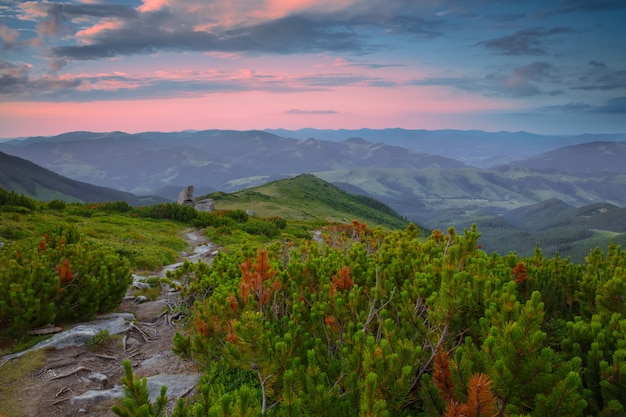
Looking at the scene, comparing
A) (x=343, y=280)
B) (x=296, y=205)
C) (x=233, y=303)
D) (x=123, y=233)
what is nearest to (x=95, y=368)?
(x=233, y=303)

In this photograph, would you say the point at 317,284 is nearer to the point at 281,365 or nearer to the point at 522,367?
the point at 281,365

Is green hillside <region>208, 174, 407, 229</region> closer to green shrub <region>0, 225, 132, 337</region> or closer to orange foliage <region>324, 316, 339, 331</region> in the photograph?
green shrub <region>0, 225, 132, 337</region>

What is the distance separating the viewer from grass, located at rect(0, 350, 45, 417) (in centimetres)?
644

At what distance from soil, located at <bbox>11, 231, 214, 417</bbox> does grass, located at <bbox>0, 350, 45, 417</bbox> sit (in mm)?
84

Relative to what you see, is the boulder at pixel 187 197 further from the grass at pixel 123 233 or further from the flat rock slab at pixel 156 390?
the flat rock slab at pixel 156 390

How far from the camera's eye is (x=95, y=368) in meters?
8.01

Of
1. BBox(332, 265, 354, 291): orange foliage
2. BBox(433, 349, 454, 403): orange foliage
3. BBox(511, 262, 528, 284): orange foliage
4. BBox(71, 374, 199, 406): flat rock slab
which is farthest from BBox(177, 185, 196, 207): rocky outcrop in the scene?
BBox(433, 349, 454, 403): orange foliage

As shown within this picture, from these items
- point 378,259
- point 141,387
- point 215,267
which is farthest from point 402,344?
point 215,267

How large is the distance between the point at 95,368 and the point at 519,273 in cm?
862

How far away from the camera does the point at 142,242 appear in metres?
21.3

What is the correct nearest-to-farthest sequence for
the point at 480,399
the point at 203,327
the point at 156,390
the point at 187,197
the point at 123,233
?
the point at 480,399, the point at 203,327, the point at 156,390, the point at 123,233, the point at 187,197

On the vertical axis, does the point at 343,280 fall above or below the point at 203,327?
above

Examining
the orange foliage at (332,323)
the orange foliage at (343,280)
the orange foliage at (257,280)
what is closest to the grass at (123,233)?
the orange foliage at (257,280)

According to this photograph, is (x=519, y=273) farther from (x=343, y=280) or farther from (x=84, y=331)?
A: (x=84, y=331)
